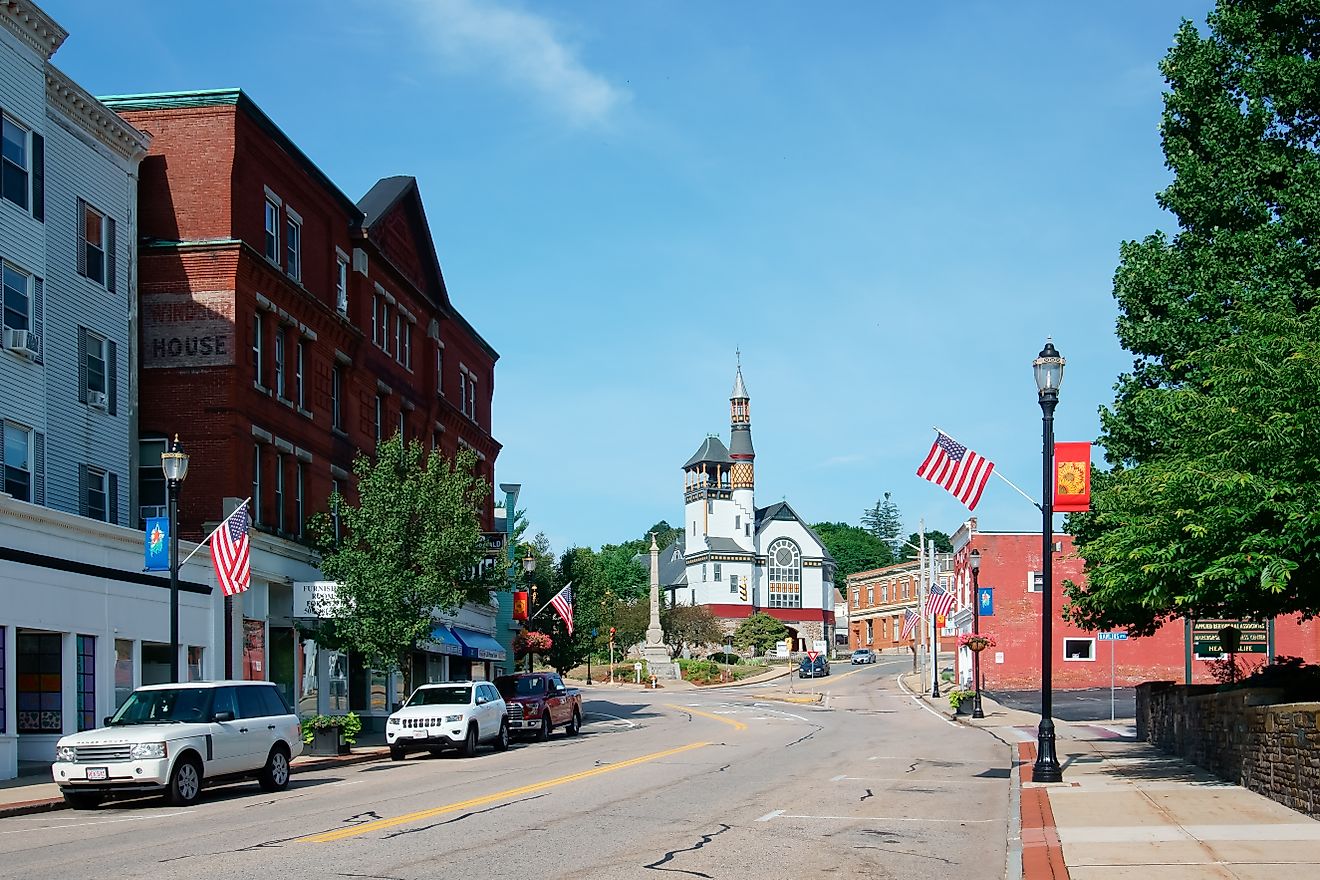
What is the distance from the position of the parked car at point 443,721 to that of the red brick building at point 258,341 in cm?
495

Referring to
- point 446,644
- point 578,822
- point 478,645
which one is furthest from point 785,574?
point 578,822

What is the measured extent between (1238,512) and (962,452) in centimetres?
1684

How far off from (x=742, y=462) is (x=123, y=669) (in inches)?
4996

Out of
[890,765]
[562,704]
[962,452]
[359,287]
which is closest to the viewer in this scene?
[890,765]

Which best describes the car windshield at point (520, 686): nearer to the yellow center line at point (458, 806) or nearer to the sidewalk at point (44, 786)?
the sidewalk at point (44, 786)

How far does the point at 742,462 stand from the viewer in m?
155

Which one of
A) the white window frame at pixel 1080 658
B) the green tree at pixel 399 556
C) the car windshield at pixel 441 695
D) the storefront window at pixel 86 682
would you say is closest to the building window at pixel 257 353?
the green tree at pixel 399 556

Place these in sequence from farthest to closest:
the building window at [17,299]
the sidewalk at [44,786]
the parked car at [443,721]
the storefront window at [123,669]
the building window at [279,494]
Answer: the building window at [279,494] → the parked car at [443,721] → the storefront window at [123,669] → the building window at [17,299] → the sidewalk at [44,786]

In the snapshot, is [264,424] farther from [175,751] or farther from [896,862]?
[896,862]

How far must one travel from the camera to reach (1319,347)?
18078mm

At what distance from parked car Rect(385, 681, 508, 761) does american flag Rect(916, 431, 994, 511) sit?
11.8 metres

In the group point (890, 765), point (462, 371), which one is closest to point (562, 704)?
point (890, 765)

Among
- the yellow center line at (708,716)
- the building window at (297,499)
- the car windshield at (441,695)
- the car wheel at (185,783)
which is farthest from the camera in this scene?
the yellow center line at (708,716)

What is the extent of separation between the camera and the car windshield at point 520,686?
3894cm
